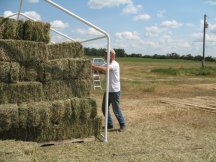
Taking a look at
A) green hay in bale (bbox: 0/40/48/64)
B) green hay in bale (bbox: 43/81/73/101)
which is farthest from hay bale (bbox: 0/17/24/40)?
green hay in bale (bbox: 43/81/73/101)

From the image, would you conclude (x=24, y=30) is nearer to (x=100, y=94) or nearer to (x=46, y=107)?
(x=46, y=107)

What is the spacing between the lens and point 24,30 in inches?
329

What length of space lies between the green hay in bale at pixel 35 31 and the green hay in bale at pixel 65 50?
1.58 ft

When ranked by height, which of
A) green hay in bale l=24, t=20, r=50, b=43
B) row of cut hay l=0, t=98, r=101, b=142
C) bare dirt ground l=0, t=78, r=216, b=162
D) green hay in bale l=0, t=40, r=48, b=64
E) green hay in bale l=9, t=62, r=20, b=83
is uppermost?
green hay in bale l=24, t=20, r=50, b=43

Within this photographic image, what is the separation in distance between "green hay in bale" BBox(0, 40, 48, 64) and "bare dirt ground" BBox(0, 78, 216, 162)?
1.75m

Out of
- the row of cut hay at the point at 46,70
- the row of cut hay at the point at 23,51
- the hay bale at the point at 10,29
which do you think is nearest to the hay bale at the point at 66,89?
the row of cut hay at the point at 46,70

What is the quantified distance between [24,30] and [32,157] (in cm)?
283

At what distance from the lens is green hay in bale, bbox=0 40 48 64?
791 centimetres

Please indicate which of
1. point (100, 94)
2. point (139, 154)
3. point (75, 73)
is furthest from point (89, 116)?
point (100, 94)

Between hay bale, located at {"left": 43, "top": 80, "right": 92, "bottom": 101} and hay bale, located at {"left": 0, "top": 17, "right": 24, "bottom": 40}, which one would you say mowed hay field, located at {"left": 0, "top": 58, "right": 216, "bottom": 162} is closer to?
hay bale, located at {"left": 43, "top": 80, "right": 92, "bottom": 101}

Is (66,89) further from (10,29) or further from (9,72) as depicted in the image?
(10,29)

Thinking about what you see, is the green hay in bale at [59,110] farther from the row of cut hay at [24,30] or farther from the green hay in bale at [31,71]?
the row of cut hay at [24,30]

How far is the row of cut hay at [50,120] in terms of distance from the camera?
26.0ft

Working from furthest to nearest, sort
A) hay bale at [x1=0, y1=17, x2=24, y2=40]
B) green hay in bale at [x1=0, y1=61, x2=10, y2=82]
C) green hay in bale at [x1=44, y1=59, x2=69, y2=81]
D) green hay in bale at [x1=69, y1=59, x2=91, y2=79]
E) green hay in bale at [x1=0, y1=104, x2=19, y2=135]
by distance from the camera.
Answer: green hay in bale at [x1=69, y1=59, x2=91, y2=79] → green hay in bale at [x1=44, y1=59, x2=69, y2=81] → hay bale at [x1=0, y1=17, x2=24, y2=40] → green hay in bale at [x1=0, y1=61, x2=10, y2=82] → green hay in bale at [x1=0, y1=104, x2=19, y2=135]
